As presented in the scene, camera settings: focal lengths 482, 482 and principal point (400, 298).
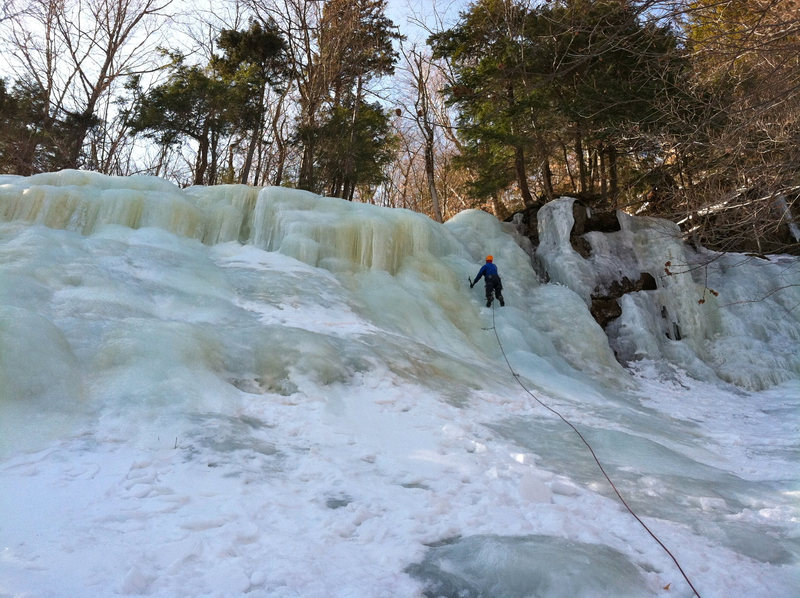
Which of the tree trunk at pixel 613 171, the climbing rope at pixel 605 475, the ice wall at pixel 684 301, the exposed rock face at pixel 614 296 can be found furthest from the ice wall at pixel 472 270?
the tree trunk at pixel 613 171

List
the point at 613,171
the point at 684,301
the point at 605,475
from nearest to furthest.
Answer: the point at 605,475 → the point at 684,301 → the point at 613,171

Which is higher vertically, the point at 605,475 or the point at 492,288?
the point at 492,288

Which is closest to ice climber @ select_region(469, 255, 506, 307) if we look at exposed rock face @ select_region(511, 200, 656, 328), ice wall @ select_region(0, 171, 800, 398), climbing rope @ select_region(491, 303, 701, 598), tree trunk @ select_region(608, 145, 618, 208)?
ice wall @ select_region(0, 171, 800, 398)

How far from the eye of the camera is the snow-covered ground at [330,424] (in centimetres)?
206

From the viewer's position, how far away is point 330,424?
153 inches

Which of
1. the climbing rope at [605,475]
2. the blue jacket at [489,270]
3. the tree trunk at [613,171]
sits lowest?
the climbing rope at [605,475]

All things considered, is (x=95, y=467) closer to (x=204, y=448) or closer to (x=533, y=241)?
(x=204, y=448)

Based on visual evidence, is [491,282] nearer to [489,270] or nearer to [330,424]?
[489,270]

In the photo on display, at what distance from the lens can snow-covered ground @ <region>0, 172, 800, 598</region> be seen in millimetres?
2059

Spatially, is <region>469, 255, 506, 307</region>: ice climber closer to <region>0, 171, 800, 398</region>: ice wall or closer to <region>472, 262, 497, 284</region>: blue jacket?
<region>472, 262, 497, 284</region>: blue jacket

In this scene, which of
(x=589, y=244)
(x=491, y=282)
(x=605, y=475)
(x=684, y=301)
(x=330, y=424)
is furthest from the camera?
(x=589, y=244)

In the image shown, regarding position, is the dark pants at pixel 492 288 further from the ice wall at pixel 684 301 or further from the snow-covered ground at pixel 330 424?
the ice wall at pixel 684 301

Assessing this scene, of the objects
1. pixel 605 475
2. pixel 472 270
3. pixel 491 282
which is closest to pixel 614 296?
pixel 472 270

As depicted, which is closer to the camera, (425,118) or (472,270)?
(472,270)
